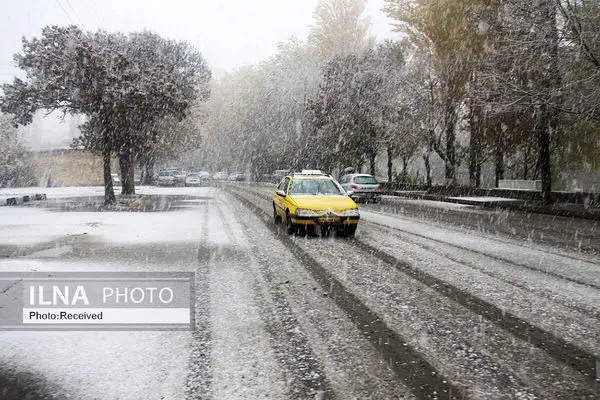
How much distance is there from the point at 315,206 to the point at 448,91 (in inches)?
949

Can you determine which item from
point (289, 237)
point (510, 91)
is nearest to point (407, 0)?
point (510, 91)

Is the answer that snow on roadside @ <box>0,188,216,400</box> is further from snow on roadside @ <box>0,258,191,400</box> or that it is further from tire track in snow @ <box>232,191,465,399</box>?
tire track in snow @ <box>232,191,465,399</box>

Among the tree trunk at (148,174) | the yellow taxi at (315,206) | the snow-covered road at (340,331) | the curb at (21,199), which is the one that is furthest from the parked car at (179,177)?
the snow-covered road at (340,331)

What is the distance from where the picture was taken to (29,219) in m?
19.0

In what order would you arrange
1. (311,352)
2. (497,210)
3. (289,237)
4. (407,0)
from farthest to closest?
(407,0), (497,210), (289,237), (311,352)

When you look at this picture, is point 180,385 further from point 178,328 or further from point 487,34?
point 487,34

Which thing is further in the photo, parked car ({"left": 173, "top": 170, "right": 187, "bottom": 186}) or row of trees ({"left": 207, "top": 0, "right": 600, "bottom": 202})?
parked car ({"left": 173, "top": 170, "right": 187, "bottom": 186})

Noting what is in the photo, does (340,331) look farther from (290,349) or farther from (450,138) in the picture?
(450,138)

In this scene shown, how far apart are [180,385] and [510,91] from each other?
2095cm

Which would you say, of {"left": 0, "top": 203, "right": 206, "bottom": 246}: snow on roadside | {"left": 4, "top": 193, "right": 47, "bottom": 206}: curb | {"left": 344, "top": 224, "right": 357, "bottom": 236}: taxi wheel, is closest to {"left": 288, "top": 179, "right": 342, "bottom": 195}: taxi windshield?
{"left": 344, "top": 224, "right": 357, "bottom": 236}: taxi wheel

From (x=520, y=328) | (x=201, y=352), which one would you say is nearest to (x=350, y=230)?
(x=520, y=328)

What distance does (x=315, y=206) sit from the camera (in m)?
13.7

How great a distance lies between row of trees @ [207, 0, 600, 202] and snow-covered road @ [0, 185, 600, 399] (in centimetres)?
1221

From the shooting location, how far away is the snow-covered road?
4449 millimetres
